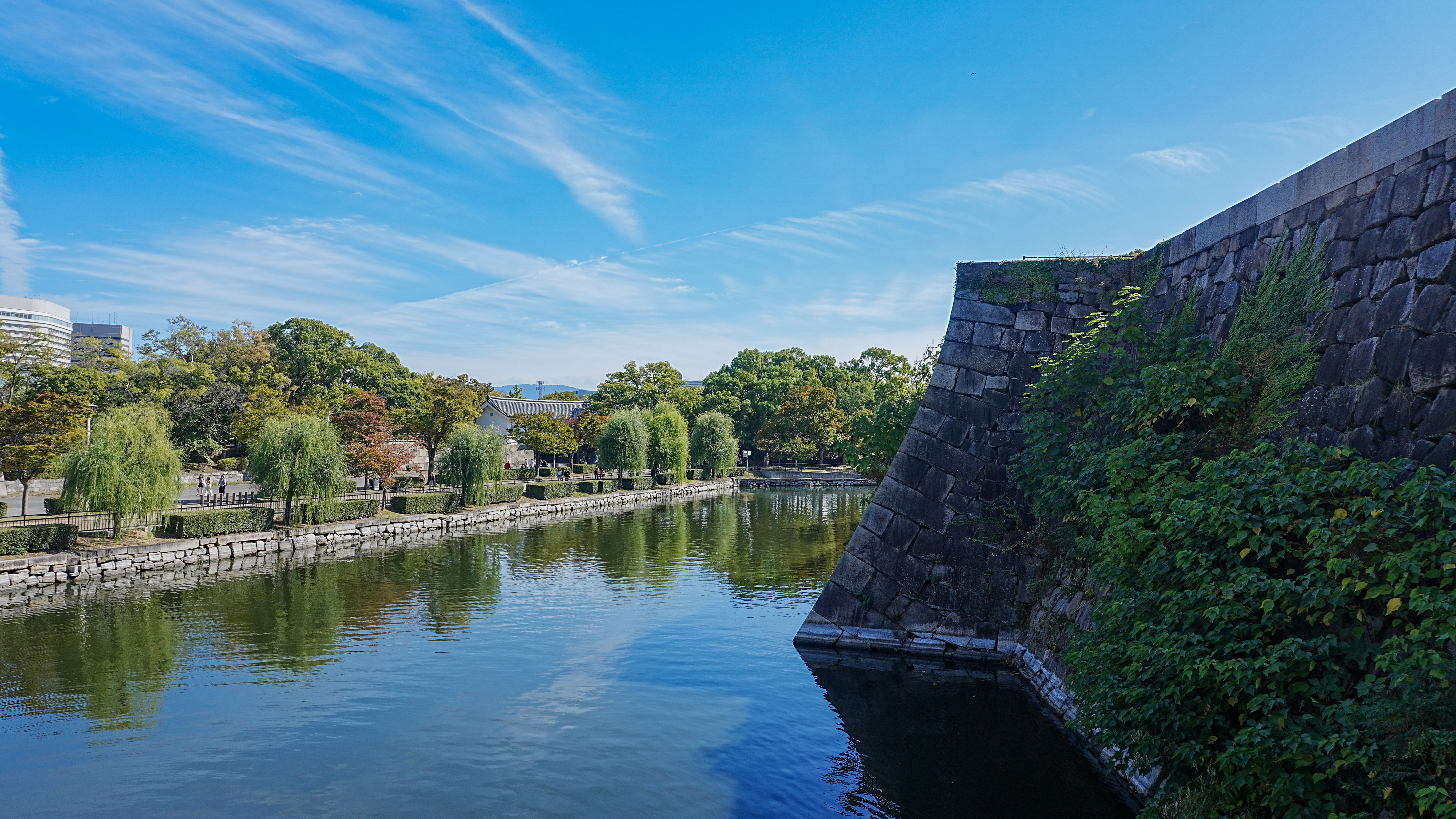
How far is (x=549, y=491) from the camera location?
38.8 metres

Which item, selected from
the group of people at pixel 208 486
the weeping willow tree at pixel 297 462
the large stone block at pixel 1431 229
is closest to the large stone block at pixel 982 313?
the large stone block at pixel 1431 229

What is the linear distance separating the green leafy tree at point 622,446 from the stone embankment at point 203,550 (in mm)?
10499

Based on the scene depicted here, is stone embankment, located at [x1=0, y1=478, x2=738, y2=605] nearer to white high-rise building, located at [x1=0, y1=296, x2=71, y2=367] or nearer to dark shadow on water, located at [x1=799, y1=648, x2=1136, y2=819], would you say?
dark shadow on water, located at [x1=799, y1=648, x2=1136, y2=819]

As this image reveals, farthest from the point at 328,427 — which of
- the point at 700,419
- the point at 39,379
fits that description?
the point at 700,419

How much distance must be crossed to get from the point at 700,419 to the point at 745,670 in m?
47.0

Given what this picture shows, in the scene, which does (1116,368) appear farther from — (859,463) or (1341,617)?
(859,463)

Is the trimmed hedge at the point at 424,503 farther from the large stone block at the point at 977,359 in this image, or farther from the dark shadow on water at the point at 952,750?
the large stone block at the point at 977,359

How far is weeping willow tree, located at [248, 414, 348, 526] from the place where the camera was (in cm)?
2381

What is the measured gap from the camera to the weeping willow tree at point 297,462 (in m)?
23.8

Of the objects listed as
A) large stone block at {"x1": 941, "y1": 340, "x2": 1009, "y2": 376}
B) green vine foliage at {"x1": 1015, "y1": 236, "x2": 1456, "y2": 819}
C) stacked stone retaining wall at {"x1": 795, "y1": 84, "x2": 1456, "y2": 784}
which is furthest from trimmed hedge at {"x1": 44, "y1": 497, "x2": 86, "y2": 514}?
green vine foliage at {"x1": 1015, "y1": 236, "x2": 1456, "y2": 819}

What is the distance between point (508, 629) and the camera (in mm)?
13578

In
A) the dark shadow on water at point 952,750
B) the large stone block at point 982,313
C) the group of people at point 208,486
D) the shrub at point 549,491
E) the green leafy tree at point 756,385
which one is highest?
the green leafy tree at point 756,385

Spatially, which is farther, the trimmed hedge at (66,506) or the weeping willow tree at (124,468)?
the trimmed hedge at (66,506)

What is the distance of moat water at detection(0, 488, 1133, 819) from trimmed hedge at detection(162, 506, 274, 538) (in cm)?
466
